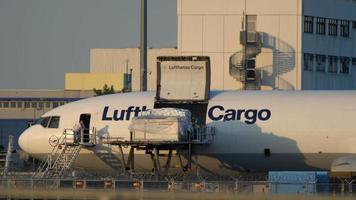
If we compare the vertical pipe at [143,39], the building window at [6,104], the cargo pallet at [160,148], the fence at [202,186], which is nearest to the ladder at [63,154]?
the cargo pallet at [160,148]

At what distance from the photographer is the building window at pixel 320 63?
110688 millimetres

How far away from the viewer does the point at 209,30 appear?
105062 millimetres

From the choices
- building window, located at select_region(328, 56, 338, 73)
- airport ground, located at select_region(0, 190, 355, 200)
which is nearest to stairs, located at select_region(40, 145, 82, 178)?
airport ground, located at select_region(0, 190, 355, 200)

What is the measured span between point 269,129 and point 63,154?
1200 cm

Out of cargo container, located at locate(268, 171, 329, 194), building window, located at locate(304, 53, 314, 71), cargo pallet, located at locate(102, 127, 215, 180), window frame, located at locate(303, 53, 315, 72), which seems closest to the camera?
cargo container, located at locate(268, 171, 329, 194)

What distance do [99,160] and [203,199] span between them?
26.1 m

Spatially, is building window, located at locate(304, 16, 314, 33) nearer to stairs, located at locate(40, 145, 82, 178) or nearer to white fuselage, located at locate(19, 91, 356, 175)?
white fuselage, located at locate(19, 91, 356, 175)

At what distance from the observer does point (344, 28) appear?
113m

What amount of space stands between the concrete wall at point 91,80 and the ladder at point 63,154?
3757 inches

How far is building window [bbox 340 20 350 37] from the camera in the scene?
112750 millimetres

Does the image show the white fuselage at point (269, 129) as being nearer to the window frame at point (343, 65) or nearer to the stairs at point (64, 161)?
the stairs at point (64, 161)

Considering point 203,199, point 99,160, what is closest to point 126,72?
point 99,160

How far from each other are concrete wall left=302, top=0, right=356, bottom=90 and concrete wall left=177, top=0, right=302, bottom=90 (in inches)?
65.7

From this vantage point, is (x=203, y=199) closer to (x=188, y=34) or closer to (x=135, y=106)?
(x=135, y=106)
